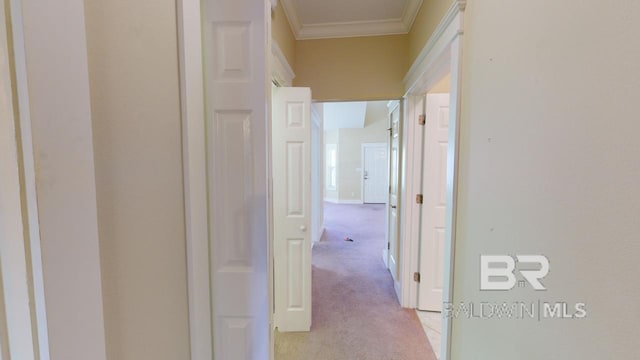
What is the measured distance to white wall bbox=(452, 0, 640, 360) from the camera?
56 centimetres

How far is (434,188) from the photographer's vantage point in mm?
2502

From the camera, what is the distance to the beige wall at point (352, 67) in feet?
8.82

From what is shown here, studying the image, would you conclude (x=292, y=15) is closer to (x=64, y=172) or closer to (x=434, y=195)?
(x=434, y=195)

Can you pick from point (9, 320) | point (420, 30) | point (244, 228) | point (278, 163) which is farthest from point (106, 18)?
point (420, 30)

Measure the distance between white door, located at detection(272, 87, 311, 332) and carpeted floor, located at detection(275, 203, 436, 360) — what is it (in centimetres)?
23

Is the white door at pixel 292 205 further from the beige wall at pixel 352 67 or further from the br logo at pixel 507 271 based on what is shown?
the br logo at pixel 507 271

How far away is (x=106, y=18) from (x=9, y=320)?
Result: 497 mm

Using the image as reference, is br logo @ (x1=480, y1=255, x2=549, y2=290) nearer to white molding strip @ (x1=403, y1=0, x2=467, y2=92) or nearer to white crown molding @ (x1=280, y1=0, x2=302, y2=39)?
white molding strip @ (x1=403, y1=0, x2=467, y2=92)

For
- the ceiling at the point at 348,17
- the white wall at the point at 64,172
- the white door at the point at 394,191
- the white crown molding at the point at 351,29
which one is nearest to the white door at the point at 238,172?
the white wall at the point at 64,172

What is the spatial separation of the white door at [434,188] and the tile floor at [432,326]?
16 centimetres

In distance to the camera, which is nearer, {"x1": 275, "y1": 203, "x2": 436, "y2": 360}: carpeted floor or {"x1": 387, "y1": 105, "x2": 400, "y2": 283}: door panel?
{"x1": 275, "y1": 203, "x2": 436, "y2": 360}: carpeted floor

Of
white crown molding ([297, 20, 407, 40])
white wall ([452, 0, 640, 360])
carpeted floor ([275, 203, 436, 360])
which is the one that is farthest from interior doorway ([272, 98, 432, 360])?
white wall ([452, 0, 640, 360])

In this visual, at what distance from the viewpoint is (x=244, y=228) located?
1036 mm

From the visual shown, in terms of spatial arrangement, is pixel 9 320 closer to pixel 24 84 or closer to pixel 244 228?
pixel 24 84
